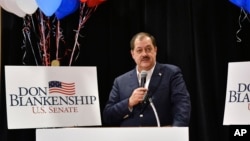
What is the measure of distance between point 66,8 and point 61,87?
0.62 metres

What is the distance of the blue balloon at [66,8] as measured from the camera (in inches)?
120

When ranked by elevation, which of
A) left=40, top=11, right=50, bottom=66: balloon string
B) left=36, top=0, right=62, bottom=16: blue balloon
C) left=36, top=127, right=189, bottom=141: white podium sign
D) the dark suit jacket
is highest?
left=36, top=0, right=62, bottom=16: blue balloon

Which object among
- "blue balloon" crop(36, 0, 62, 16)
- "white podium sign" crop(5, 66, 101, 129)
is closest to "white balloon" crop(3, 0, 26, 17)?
"blue balloon" crop(36, 0, 62, 16)

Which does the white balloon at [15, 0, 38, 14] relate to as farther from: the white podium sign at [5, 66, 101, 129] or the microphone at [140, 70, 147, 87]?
the microphone at [140, 70, 147, 87]

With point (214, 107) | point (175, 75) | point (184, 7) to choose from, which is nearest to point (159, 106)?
point (175, 75)

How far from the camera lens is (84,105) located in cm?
301

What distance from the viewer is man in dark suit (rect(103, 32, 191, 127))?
3010 millimetres

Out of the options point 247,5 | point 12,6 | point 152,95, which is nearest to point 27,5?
point 12,6

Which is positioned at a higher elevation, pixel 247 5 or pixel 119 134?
pixel 247 5

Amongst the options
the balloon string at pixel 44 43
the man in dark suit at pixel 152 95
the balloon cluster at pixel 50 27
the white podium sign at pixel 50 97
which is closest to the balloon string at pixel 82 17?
the balloon cluster at pixel 50 27

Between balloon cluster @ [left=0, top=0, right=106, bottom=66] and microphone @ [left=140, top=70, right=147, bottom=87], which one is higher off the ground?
balloon cluster @ [left=0, top=0, right=106, bottom=66]

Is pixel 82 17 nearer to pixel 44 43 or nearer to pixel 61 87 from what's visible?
pixel 44 43

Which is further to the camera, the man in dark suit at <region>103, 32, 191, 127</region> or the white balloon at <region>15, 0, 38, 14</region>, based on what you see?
the man in dark suit at <region>103, 32, 191, 127</region>

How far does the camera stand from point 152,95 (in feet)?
10.0
